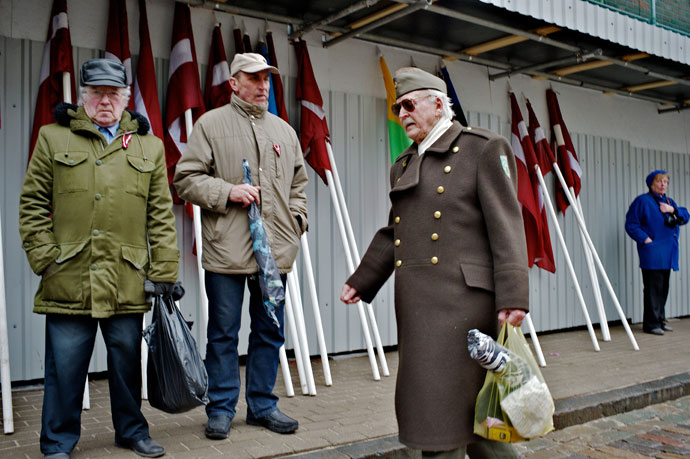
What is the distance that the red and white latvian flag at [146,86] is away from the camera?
5867mm

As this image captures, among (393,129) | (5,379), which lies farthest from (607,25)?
(5,379)

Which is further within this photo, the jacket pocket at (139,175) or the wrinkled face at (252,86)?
the wrinkled face at (252,86)

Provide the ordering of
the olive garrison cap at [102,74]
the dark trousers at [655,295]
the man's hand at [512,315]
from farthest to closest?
1. the dark trousers at [655,295]
2. the olive garrison cap at [102,74]
3. the man's hand at [512,315]

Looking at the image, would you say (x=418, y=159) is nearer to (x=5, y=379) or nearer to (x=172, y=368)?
(x=172, y=368)

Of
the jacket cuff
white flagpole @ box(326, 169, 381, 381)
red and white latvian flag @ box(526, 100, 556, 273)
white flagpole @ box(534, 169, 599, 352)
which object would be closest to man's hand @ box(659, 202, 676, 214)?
red and white latvian flag @ box(526, 100, 556, 273)

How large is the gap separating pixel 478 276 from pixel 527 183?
551cm

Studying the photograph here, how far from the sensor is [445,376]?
2980 millimetres

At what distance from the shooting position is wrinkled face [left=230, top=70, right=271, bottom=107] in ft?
14.9

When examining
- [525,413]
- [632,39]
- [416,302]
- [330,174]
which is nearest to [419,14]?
[330,174]

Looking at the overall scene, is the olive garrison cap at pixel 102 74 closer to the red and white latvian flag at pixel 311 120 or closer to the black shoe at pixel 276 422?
the black shoe at pixel 276 422

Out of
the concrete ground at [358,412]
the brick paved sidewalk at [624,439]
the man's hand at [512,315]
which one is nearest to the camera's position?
the man's hand at [512,315]

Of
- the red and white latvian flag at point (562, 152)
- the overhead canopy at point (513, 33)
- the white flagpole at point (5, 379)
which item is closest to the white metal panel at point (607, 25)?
the overhead canopy at point (513, 33)

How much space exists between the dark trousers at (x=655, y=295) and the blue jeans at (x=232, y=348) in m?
7.01

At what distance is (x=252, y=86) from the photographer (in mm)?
4566
